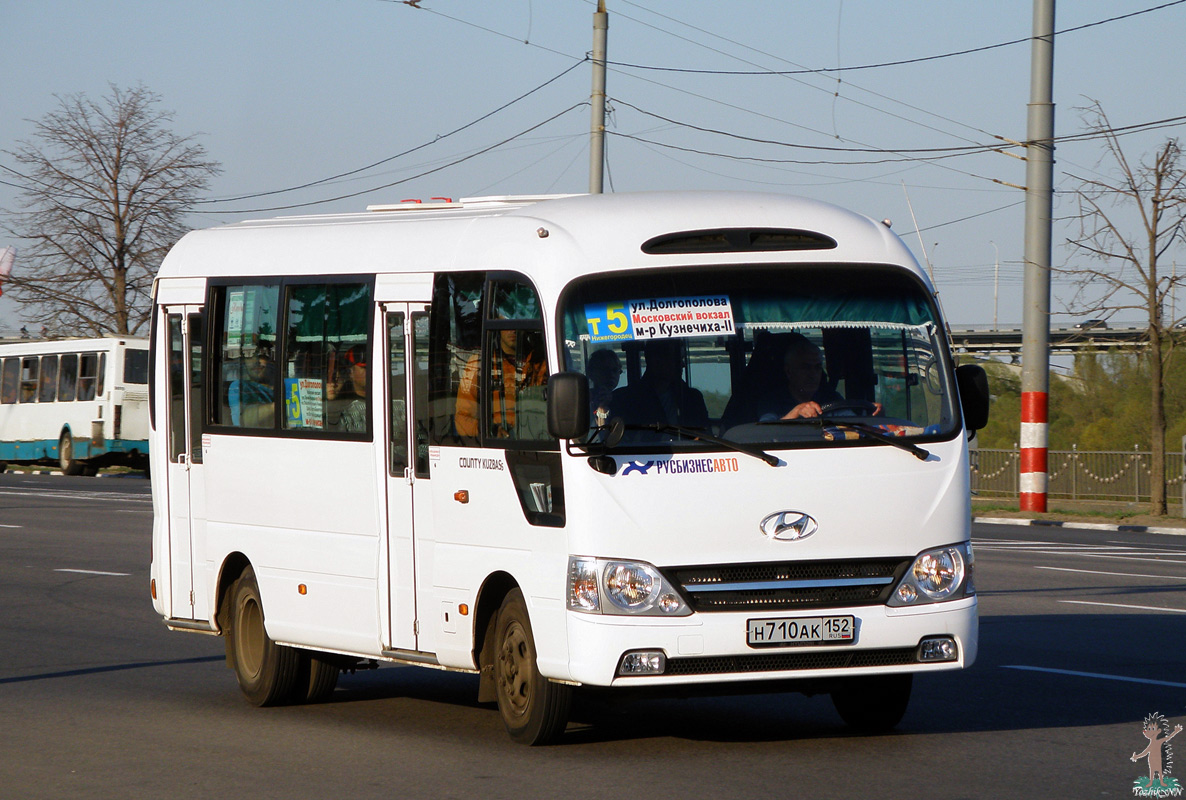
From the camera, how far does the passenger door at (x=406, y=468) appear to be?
361 inches

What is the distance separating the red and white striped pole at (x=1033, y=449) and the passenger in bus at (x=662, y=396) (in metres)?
23.8

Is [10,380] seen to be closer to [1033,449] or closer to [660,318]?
[1033,449]

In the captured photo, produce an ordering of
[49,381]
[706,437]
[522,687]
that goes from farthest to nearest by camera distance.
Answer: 1. [49,381]
2. [522,687]
3. [706,437]

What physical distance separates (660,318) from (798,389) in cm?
75

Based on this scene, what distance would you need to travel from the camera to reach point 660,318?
327 inches

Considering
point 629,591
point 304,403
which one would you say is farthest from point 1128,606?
point 629,591

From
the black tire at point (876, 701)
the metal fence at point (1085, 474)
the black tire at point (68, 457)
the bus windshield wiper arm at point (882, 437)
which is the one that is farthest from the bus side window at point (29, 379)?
the bus windshield wiper arm at point (882, 437)

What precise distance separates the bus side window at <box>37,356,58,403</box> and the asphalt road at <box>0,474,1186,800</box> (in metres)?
35.6

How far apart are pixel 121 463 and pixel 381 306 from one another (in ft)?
134

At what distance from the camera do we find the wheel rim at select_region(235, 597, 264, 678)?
34.5 ft

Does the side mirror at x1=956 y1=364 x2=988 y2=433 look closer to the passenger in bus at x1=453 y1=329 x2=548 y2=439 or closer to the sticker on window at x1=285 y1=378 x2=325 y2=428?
the passenger in bus at x1=453 y1=329 x2=548 y2=439

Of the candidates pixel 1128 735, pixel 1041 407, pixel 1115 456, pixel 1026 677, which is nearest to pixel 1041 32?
pixel 1041 407

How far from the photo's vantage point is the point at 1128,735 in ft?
28.2

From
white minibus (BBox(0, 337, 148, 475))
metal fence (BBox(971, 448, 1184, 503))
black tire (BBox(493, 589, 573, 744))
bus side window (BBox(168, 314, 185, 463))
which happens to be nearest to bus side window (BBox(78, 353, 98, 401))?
white minibus (BBox(0, 337, 148, 475))
